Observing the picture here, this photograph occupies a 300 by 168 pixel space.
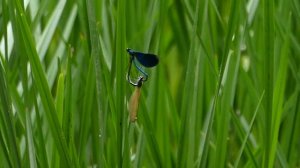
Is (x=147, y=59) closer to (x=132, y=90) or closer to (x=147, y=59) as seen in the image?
(x=147, y=59)

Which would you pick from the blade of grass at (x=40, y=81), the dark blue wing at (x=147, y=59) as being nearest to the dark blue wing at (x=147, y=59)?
the dark blue wing at (x=147, y=59)

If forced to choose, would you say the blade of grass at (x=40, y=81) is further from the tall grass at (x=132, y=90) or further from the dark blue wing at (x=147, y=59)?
the dark blue wing at (x=147, y=59)

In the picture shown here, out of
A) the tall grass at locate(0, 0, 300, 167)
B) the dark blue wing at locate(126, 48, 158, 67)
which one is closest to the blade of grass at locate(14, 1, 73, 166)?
the tall grass at locate(0, 0, 300, 167)

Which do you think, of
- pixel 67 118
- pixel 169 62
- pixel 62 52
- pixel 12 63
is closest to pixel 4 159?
pixel 67 118

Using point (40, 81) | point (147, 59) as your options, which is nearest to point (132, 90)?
point (40, 81)

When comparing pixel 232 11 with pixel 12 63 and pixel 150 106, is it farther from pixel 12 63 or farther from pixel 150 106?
pixel 12 63

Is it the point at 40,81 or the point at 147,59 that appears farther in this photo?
the point at 40,81

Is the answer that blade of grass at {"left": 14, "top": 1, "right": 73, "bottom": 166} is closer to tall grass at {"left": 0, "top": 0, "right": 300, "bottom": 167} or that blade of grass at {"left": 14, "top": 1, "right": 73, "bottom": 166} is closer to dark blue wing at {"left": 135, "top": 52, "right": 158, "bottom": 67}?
tall grass at {"left": 0, "top": 0, "right": 300, "bottom": 167}

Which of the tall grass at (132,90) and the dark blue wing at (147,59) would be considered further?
the tall grass at (132,90)

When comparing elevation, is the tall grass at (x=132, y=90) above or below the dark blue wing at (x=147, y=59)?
below
